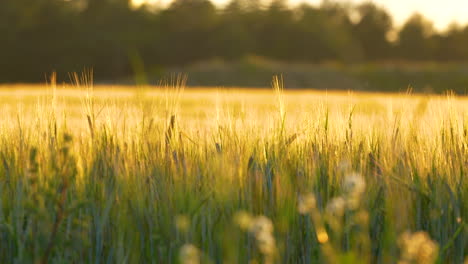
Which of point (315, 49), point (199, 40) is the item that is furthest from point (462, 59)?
point (199, 40)

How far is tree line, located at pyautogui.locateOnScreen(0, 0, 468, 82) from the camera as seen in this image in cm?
4156

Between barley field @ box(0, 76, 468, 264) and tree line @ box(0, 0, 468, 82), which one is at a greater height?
tree line @ box(0, 0, 468, 82)

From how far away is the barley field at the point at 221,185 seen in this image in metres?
2.44

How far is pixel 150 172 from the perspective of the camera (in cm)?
257

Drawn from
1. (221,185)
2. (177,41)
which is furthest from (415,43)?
(221,185)

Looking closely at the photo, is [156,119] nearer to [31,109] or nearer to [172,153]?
[172,153]

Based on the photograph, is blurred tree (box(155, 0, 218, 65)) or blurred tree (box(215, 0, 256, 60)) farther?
blurred tree (box(215, 0, 256, 60))

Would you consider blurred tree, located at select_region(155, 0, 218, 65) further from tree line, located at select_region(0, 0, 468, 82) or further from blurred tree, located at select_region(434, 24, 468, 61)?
blurred tree, located at select_region(434, 24, 468, 61)

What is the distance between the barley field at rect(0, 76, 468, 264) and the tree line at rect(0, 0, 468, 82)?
117ft

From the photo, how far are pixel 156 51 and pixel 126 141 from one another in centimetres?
4128

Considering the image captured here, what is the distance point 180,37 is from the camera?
1740 inches

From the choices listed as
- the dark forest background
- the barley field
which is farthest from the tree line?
the barley field

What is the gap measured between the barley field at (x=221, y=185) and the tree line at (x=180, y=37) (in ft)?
117

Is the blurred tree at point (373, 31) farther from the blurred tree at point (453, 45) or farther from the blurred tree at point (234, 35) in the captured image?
the blurred tree at point (234, 35)
